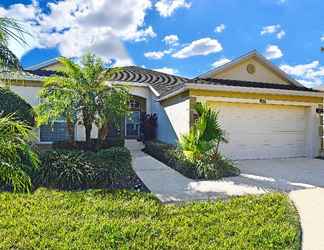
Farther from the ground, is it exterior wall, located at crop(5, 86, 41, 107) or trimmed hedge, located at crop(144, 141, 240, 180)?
exterior wall, located at crop(5, 86, 41, 107)

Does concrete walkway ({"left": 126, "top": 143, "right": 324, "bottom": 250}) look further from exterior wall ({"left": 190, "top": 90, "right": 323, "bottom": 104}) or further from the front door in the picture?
the front door

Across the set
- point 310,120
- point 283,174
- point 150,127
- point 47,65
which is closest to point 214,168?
point 283,174

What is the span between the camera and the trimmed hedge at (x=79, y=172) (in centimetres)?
876

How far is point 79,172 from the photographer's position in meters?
8.80

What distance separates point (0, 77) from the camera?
3998 millimetres

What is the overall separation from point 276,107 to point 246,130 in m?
2.05

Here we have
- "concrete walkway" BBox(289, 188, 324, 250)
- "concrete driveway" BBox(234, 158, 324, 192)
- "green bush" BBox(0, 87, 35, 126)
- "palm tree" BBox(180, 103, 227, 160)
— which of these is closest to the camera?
"concrete walkway" BBox(289, 188, 324, 250)

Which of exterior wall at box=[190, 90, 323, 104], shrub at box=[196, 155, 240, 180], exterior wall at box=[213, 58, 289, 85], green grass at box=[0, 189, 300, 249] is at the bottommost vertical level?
green grass at box=[0, 189, 300, 249]

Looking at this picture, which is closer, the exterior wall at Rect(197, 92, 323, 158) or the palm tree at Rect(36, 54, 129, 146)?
the palm tree at Rect(36, 54, 129, 146)

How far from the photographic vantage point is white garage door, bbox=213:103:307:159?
47.6 ft

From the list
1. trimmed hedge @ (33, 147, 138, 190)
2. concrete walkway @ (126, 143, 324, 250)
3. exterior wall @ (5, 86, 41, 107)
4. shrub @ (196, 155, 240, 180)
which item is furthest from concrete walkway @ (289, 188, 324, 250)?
exterior wall @ (5, 86, 41, 107)

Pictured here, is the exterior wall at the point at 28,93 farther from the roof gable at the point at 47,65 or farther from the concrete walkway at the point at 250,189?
the concrete walkway at the point at 250,189

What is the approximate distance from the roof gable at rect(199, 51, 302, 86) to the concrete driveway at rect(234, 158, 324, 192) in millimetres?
5162

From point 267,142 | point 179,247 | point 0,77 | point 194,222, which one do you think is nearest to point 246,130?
point 267,142
